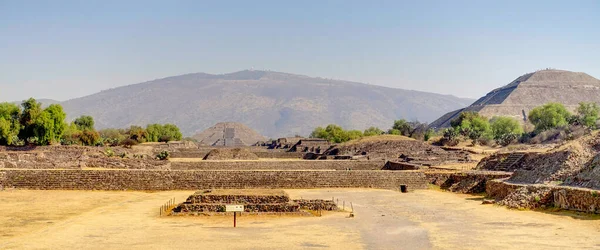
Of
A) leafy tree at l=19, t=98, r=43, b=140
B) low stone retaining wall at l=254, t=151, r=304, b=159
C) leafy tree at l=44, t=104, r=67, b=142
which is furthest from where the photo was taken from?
low stone retaining wall at l=254, t=151, r=304, b=159

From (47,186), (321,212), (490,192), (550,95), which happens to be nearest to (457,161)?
(490,192)

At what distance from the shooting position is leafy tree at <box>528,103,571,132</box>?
90.1m

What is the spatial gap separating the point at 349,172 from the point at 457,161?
19616 millimetres

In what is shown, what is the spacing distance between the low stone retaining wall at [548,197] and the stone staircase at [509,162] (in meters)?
9.99

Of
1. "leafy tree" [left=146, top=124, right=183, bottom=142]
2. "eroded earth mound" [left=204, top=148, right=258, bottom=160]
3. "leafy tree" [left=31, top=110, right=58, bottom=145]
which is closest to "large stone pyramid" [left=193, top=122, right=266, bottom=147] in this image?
"leafy tree" [left=146, top=124, right=183, bottom=142]

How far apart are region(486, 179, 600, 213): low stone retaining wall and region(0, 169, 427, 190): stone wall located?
9.42 m

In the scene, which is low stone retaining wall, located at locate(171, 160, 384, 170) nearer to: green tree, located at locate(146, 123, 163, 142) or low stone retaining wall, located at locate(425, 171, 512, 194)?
low stone retaining wall, located at locate(425, 171, 512, 194)

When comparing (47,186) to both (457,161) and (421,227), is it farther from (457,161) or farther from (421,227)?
(457,161)

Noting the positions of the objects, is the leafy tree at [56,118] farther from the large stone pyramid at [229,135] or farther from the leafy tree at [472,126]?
the large stone pyramid at [229,135]

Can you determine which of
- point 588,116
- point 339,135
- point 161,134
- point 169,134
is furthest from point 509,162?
point 169,134

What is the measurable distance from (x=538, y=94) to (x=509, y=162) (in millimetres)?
145732

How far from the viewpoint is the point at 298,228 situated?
85.7 feet

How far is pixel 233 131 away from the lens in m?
158

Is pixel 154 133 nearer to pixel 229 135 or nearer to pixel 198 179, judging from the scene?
pixel 229 135
